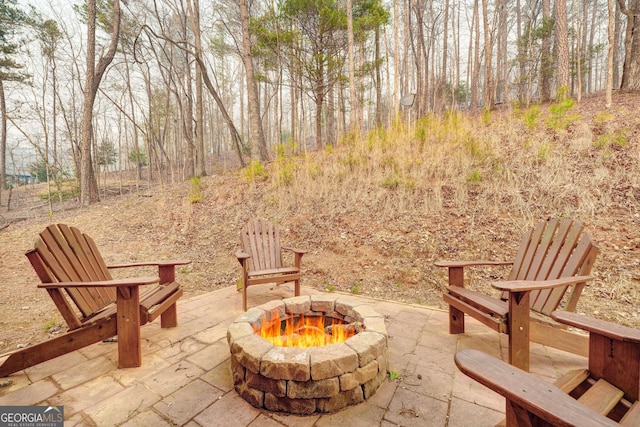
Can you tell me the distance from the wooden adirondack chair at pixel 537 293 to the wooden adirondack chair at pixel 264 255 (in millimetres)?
1591

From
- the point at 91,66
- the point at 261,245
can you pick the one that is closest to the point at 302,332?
the point at 261,245

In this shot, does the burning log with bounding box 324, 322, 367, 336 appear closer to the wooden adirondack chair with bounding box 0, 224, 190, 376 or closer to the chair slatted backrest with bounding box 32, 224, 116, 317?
the wooden adirondack chair with bounding box 0, 224, 190, 376

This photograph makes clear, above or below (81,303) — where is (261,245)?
above

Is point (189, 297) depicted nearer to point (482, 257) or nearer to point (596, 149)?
point (482, 257)

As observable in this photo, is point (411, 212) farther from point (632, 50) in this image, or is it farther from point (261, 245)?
point (632, 50)

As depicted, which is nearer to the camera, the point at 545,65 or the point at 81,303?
the point at 81,303

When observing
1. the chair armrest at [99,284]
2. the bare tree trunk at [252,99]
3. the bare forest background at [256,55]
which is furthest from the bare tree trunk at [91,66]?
the chair armrest at [99,284]

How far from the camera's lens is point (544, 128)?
223 inches

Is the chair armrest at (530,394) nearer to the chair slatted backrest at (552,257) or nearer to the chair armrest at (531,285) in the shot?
the chair armrest at (531,285)

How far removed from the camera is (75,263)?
208cm

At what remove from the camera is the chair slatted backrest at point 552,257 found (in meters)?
1.95

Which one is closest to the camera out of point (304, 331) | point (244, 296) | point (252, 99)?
point (304, 331)

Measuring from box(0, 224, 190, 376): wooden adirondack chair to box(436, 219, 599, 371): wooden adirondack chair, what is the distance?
233cm

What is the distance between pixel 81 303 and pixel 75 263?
322 millimetres
